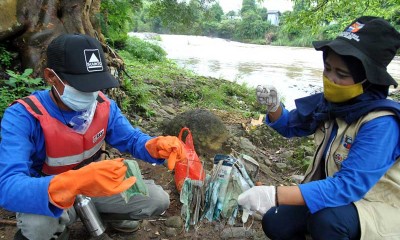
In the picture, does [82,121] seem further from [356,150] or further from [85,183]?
[356,150]

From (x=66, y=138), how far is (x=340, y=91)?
159 cm

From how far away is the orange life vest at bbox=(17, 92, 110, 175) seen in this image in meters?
1.92

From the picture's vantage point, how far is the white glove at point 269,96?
7.59 ft

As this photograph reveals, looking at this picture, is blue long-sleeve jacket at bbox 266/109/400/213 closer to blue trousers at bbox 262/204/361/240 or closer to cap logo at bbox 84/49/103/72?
blue trousers at bbox 262/204/361/240

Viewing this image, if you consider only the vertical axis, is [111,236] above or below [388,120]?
below

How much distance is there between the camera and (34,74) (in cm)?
382

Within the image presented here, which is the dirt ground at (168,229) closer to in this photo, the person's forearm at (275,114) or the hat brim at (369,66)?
the person's forearm at (275,114)

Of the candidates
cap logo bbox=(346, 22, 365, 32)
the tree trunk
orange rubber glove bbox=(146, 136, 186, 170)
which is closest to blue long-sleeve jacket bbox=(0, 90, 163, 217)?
orange rubber glove bbox=(146, 136, 186, 170)

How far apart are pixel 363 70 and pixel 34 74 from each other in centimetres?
339

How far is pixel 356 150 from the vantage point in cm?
174

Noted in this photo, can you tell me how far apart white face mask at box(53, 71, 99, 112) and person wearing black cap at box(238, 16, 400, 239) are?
1029 millimetres

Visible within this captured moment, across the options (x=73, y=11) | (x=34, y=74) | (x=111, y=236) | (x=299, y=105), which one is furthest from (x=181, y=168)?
(x=73, y=11)

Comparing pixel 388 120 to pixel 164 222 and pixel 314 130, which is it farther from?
pixel 164 222

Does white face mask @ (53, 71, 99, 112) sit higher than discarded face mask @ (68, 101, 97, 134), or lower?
higher
